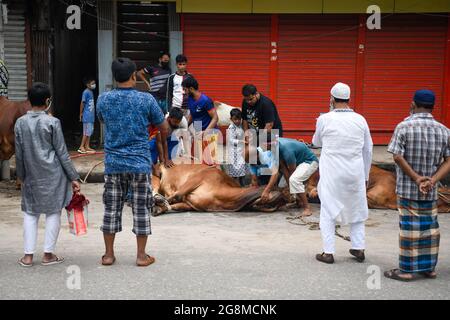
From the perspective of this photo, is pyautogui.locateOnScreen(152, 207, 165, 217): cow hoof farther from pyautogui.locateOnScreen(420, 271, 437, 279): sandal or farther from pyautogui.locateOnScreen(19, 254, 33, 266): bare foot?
pyautogui.locateOnScreen(420, 271, 437, 279): sandal

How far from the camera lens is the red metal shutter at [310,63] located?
38.0 feet

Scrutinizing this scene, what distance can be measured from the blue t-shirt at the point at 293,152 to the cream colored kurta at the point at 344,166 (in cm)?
213

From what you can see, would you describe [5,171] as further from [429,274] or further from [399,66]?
[399,66]

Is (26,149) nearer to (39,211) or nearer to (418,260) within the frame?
(39,211)

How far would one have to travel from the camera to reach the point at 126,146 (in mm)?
5270

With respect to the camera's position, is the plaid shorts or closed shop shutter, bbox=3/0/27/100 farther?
closed shop shutter, bbox=3/0/27/100

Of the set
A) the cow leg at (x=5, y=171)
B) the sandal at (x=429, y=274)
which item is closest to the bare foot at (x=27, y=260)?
the sandal at (x=429, y=274)

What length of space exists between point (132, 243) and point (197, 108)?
3416 millimetres

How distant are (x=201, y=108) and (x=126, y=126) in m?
4.12

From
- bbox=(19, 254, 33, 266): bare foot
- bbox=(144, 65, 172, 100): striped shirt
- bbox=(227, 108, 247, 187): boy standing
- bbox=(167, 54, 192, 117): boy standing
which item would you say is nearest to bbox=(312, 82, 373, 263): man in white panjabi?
bbox=(19, 254, 33, 266): bare foot

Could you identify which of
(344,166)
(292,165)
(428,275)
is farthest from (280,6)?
(428,275)

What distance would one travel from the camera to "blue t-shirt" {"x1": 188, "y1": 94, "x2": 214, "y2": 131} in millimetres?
9289

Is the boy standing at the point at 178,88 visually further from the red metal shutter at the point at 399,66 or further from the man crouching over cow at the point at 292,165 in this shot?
the red metal shutter at the point at 399,66

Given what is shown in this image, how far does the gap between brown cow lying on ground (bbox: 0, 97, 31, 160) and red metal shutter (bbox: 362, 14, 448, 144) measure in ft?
20.6
